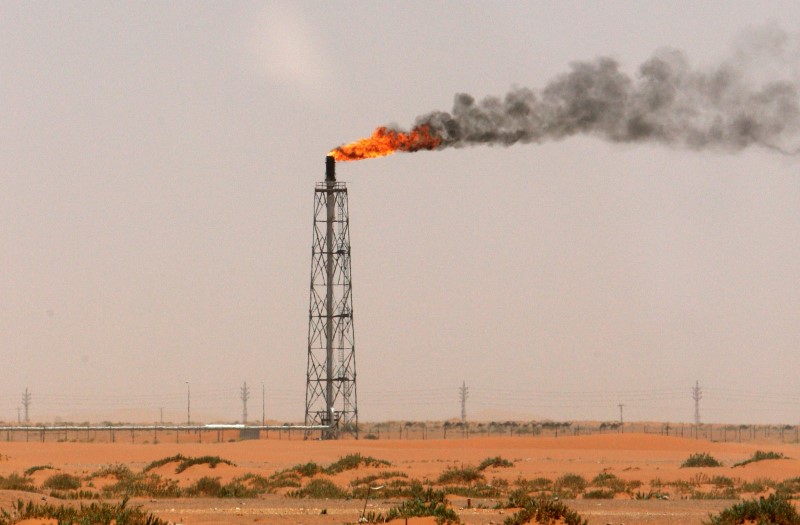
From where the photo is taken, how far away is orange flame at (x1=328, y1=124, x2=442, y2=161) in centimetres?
7344

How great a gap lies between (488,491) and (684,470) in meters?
14.7

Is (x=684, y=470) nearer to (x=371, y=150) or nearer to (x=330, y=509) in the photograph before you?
(x=330, y=509)

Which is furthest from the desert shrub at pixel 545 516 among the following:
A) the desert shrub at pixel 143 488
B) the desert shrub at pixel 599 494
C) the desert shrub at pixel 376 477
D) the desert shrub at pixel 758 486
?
the desert shrub at pixel 376 477

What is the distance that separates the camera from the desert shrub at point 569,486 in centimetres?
4072

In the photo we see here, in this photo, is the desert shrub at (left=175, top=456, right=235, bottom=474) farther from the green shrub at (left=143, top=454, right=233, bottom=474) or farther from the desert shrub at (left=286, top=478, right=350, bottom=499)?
the desert shrub at (left=286, top=478, right=350, bottom=499)

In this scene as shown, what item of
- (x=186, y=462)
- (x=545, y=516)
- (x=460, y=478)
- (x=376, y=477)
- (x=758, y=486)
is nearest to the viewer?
(x=545, y=516)

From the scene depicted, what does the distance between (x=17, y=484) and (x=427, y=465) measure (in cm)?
2333

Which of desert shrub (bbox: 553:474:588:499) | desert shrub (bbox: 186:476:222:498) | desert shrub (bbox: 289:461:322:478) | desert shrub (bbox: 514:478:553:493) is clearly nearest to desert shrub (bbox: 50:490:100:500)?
desert shrub (bbox: 186:476:222:498)

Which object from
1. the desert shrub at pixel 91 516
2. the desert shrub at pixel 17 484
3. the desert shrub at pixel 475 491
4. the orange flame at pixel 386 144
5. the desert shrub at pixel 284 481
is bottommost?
the desert shrub at pixel 475 491

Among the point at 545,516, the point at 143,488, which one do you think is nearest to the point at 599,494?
the point at 545,516

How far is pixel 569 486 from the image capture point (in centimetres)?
4462

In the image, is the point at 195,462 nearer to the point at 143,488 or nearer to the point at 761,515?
the point at 143,488

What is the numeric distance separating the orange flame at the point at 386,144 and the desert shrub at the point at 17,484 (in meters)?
34.5

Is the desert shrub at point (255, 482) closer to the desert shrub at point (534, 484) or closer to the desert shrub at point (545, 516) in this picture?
the desert shrub at point (534, 484)
